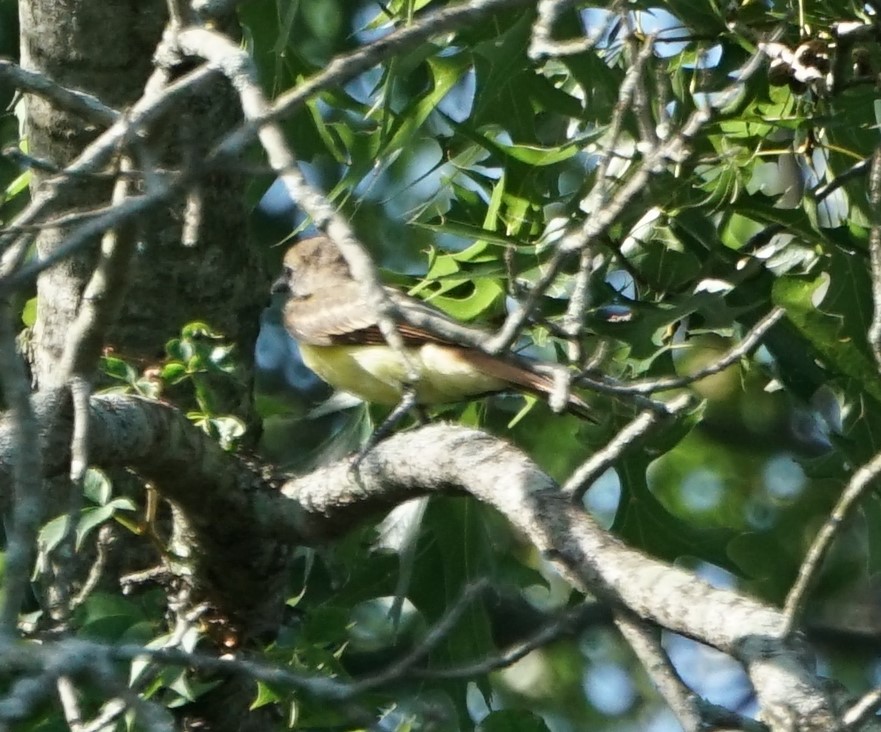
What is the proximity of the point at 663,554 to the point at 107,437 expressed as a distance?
1786mm

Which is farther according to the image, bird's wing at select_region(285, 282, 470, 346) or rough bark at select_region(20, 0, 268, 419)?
bird's wing at select_region(285, 282, 470, 346)

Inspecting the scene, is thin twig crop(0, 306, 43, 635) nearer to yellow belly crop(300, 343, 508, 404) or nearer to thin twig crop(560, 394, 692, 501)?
thin twig crop(560, 394, 692, 501)

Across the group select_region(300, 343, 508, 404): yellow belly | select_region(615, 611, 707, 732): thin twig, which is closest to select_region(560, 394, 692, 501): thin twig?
select_region(615, 611, 707, 732): thin twig

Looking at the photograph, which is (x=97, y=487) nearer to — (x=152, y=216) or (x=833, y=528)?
(x=152, y=216)

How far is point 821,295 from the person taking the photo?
3.84 metres

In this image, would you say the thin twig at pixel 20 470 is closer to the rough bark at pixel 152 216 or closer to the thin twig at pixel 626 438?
the thin twig at pixel 626 438

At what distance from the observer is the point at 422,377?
4.77m

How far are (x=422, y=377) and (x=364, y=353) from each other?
1.84 ft

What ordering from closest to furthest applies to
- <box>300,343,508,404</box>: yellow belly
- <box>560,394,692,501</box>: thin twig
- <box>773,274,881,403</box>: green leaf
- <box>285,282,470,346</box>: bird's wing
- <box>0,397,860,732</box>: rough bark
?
<box>0,397,860,732</box>: rough bark, <box>560,394,692,501</box>: thin twig, <box>773,274,881,403</box>: green leaf, <box>300,343,508,404</box>: yellow belly, <box>285,282,470,346</box>: bird's wing

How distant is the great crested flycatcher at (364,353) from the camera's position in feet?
15.4

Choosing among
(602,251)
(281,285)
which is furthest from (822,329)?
(281,285)

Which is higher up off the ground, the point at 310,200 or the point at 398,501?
the point at 310,200

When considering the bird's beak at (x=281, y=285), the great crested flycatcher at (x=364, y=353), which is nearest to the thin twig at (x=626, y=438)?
the great crested flycatcher at (x=364, y=353)

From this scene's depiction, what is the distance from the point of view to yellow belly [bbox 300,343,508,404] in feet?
15.9
